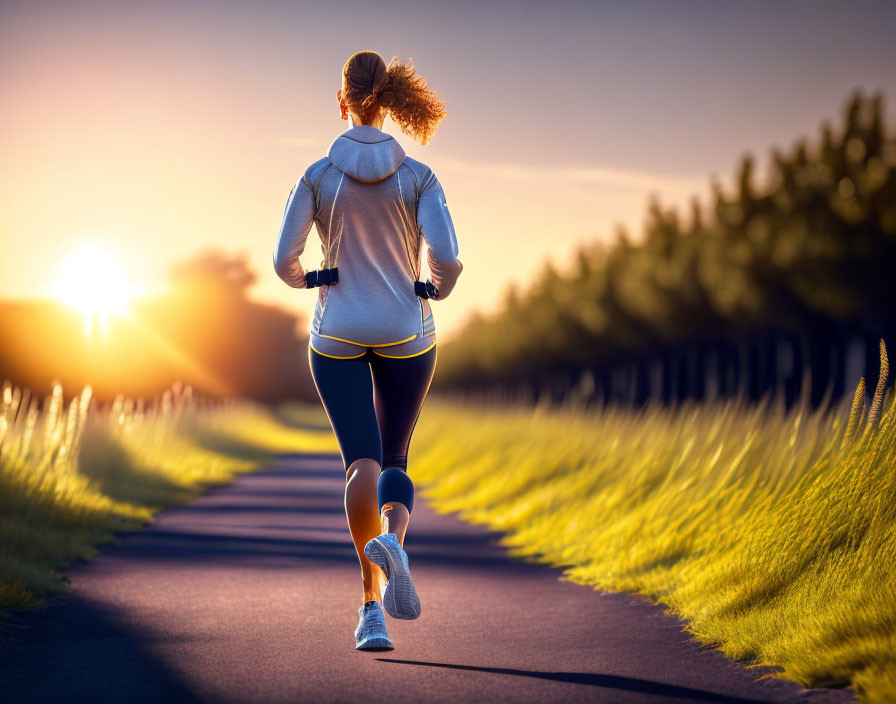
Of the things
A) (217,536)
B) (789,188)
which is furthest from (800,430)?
(789,188)

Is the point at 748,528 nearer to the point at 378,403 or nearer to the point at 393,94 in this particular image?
the point at 378,403

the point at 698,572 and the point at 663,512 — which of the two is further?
the point at 663,512

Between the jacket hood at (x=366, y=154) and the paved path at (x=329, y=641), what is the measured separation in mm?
2015

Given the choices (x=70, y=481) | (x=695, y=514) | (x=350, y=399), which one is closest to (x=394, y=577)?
(x=350, y=399)

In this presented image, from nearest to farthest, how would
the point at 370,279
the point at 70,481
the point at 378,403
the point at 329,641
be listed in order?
the point at 370,279, the point at 378,403, the point at 329,641, the point at 70,481

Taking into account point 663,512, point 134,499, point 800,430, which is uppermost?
point 800,430

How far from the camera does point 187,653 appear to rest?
4.80 m

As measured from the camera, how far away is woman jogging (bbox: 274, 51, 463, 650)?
460 centimetres

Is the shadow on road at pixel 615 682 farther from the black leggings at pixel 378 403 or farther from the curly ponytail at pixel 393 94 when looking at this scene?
the curly ponytail at pixel 393 94

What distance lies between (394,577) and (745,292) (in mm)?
31932

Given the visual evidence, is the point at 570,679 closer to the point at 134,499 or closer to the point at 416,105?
the point at 416,105

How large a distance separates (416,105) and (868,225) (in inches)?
1045

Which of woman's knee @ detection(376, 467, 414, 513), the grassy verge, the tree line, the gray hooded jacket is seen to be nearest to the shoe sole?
woman's knee @ detection(376, 467, 414, 513)

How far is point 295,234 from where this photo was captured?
15.2ft
